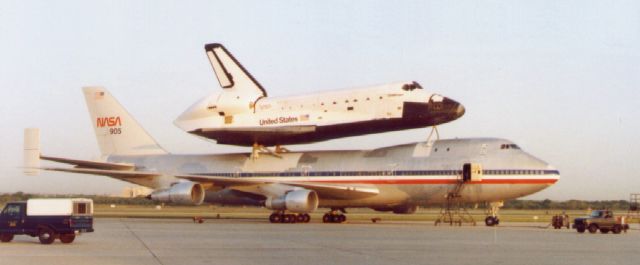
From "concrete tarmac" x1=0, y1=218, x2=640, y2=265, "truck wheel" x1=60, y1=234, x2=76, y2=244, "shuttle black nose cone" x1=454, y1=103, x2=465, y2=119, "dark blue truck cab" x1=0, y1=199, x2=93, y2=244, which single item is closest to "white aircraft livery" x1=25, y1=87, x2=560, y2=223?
"shuttle black nose cone" x1=454, y1=103, x2=465, y2=119

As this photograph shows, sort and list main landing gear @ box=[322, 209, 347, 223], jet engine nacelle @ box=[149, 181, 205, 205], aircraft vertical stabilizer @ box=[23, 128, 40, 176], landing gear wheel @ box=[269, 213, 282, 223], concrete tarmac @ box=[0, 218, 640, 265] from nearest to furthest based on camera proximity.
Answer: concrete tarmac @ box=[0, 218, 640, 265]
aircraft vertical stabilizer @ box=[23, 128, 40, 176]
jet engine nacelle @ box=[149, 181, 205, 205]
landing gear wheel @ box=[269, 213, 282, 223]
main landing gear @ box=[322, 209, 347, 223]

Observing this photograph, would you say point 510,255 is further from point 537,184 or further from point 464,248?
point 537,184

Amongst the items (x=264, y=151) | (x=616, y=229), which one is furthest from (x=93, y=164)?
(x=616, y=229)

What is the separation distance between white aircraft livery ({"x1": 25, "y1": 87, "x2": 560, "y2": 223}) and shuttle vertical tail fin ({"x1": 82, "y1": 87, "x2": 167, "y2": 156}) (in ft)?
0.19

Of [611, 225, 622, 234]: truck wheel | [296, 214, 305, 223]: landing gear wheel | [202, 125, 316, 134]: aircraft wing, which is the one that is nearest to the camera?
[611, 225, 622, 234]: truck wheel

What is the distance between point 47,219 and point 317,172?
20.4 metres

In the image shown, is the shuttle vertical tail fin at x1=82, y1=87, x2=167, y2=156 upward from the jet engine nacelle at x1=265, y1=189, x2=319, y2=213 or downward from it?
upward

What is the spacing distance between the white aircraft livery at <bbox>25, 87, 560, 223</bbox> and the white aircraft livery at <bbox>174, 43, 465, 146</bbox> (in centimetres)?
206

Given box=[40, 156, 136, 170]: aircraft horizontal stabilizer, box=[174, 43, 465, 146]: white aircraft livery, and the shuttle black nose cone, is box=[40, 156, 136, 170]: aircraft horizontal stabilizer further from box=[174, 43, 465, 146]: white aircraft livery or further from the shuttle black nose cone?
the shuttle black nose cone

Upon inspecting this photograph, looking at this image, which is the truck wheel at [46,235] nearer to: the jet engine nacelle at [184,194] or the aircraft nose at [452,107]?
the jet engine nacelle at [184,194]

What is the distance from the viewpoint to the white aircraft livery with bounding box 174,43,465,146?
38.2m

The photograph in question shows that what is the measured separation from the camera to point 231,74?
4300 centimetres

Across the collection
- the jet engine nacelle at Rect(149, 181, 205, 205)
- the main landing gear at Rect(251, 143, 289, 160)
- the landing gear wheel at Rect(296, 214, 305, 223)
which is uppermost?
the main landing gear at Rect(251, 143, 289, 160)

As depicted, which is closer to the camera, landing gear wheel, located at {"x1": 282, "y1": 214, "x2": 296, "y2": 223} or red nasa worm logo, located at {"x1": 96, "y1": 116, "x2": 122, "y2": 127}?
landing gear wheel, located at {"x1": 282, "y1": 214, "x2": 296, "y2": 223}
